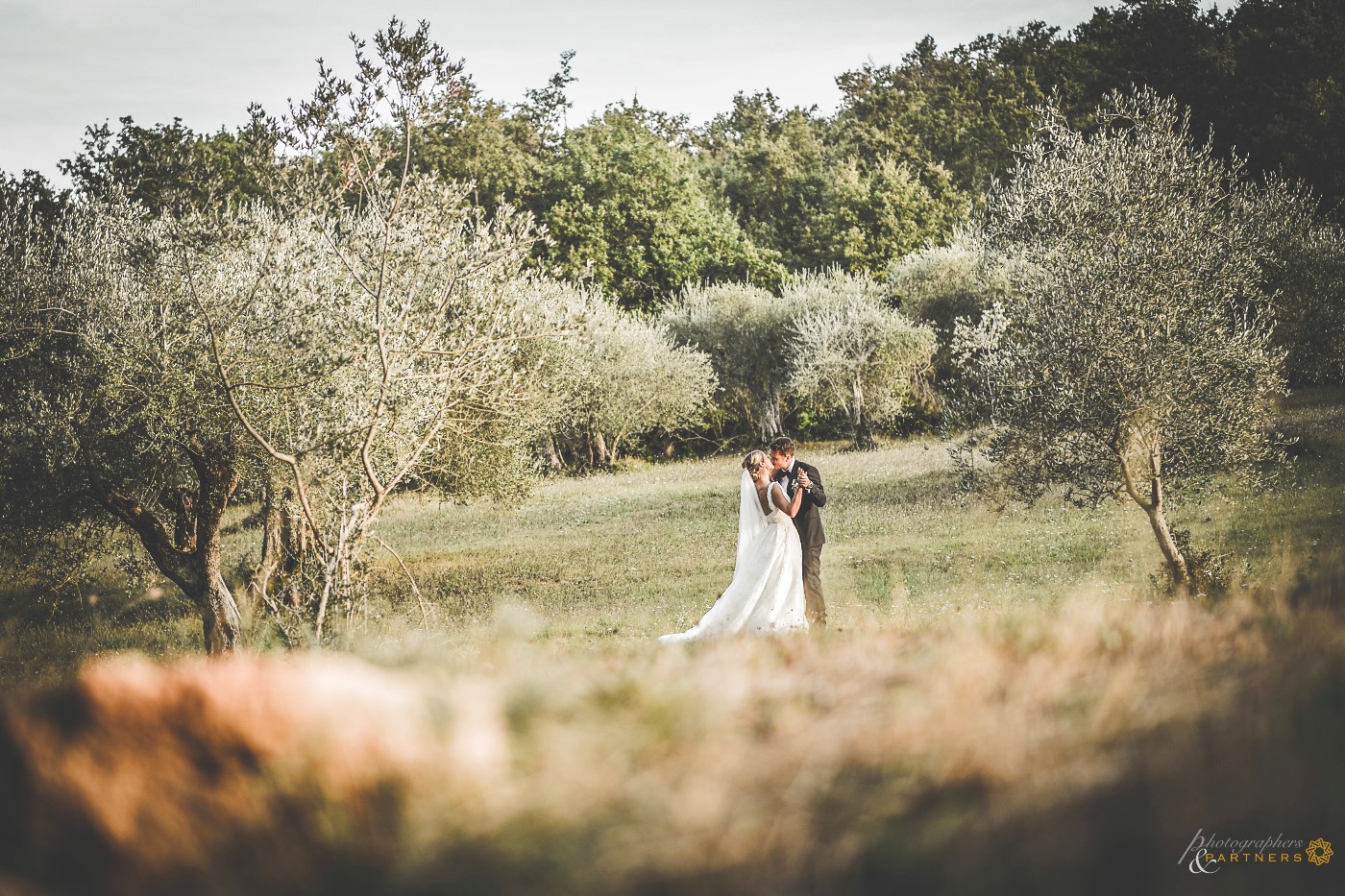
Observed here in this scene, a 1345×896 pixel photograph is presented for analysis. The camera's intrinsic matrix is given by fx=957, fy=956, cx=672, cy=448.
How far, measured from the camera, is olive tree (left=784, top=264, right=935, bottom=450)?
39.2 metres

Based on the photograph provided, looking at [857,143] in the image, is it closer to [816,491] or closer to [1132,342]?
[1132,342]

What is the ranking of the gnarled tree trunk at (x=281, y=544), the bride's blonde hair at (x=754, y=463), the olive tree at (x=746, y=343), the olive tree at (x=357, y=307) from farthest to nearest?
1. the olive tree at (x=746, y=343)
2. the gnarled tree trunk at (x=281, y=544)
3. the bride's blonde hair at (x=754, y=463)
4. the olive tree at (x=357, y=307)

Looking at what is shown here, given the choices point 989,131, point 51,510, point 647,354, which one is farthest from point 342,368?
point 989,131

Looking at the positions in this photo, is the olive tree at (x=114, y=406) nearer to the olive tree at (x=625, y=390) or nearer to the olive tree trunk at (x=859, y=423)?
the olive tree at (x=625, y=390)

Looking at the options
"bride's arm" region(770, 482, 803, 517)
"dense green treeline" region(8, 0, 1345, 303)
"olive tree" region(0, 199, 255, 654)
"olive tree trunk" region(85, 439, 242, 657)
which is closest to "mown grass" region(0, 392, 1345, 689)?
"olive tree trunk" region(85, 439, 242, 657)

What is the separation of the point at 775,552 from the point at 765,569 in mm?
231

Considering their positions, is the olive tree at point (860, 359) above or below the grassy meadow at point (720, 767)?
above

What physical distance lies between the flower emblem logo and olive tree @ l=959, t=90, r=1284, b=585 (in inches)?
425

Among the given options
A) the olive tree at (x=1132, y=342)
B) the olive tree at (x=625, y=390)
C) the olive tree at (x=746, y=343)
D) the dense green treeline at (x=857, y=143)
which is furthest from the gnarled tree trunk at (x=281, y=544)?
the olive tree at (x=746, y=343)

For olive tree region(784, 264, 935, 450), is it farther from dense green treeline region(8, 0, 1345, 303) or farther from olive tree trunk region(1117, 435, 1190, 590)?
olive tree trunk region(1117, 435, 1190, 590)

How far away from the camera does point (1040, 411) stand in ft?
42.3

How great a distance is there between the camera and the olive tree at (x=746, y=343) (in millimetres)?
43562

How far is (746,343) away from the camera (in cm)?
4397

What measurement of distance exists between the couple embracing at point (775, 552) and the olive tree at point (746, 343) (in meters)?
32.7
